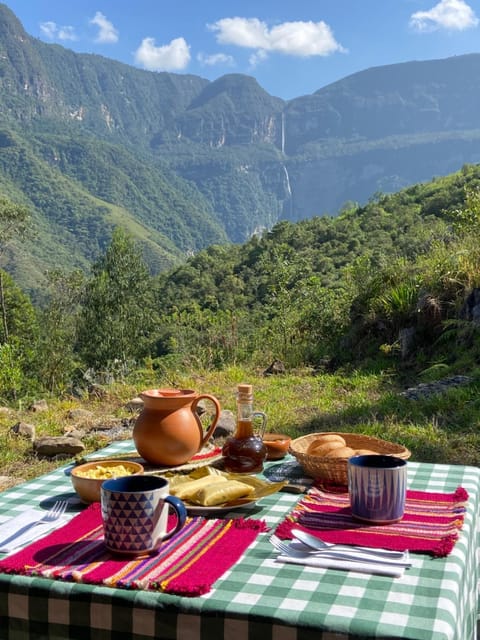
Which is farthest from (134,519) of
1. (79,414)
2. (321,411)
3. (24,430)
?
(79,414)

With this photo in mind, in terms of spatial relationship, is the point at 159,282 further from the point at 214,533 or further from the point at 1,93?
the point at 1,93

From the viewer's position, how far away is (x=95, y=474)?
5.13ft

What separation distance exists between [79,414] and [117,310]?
22035 millimetres

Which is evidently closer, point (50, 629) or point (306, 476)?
point (50, 629)

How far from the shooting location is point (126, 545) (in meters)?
1.17

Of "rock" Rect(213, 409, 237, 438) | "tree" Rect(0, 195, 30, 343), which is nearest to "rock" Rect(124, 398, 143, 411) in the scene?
"rock" Rect(213, 409, 237, 438)

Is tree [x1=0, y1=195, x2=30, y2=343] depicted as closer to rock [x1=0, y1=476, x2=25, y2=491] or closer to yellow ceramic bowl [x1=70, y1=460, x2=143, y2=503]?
rock [x1=0, y1=476, x2=25, y2=491]

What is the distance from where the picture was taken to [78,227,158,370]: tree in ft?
85.5

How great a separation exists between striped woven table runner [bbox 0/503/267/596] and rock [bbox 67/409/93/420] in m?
3.95

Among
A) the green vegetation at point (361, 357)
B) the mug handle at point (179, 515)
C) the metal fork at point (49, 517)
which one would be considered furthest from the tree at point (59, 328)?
the mug handle at point (179, 515)

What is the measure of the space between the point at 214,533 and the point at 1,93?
690 feet

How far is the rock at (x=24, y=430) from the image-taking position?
4656 mm

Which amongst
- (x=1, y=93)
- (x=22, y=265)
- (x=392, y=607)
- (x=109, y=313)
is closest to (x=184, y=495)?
(x=392, y=607)

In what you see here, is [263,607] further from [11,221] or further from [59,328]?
[59,328]
